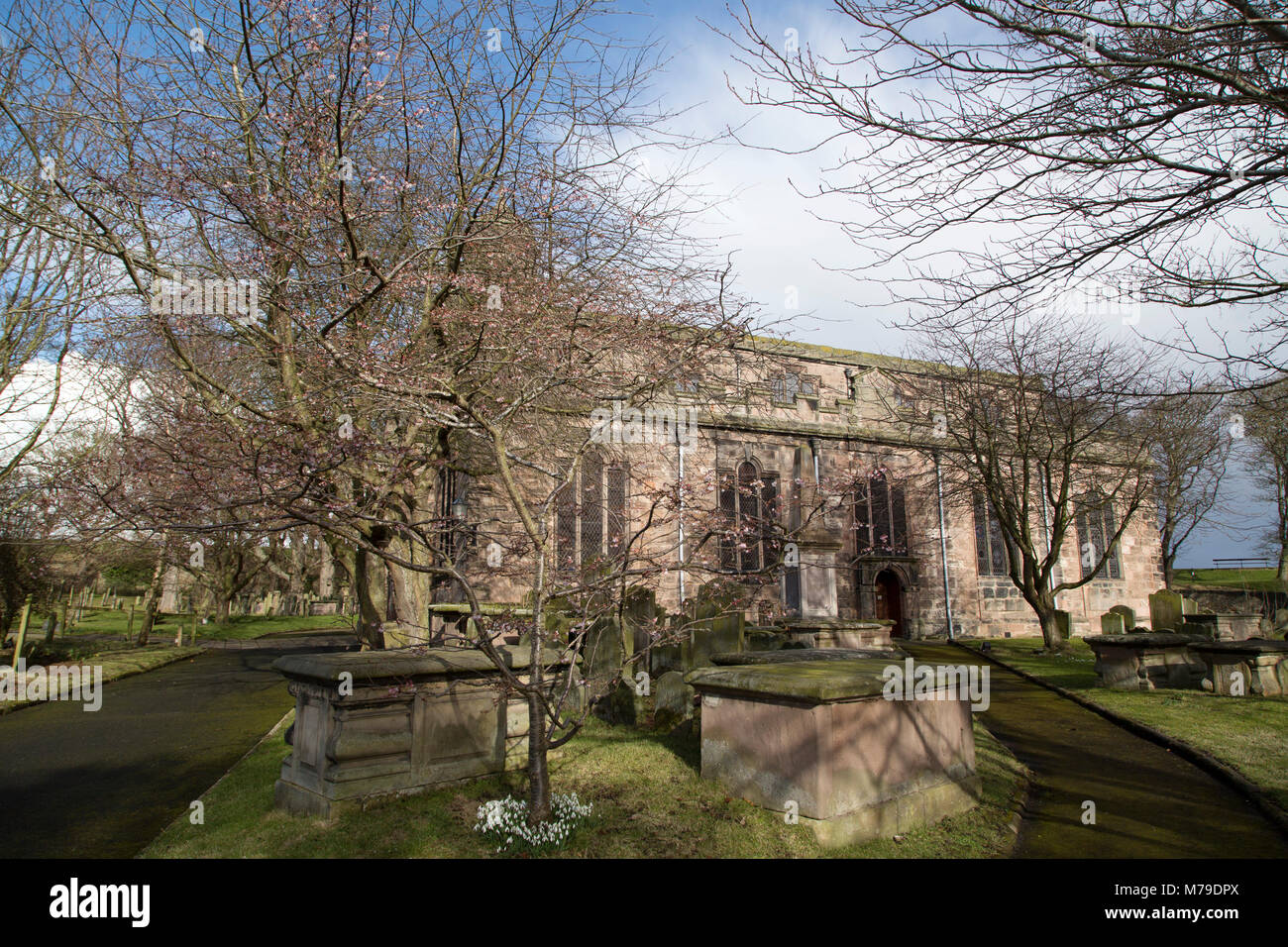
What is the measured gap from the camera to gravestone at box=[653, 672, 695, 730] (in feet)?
27.1

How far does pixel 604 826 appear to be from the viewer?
5043 millimetres

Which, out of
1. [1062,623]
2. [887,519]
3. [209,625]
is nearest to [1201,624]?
[1062,623]

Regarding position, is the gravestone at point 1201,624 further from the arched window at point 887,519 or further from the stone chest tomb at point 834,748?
the stone chest tomb at point 834,748

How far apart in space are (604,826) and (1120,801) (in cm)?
432

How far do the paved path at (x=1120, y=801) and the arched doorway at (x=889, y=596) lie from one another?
1465cm

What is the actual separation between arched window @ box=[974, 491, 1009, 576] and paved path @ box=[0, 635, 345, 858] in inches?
815

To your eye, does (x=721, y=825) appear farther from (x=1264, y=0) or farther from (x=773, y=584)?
(x=773, y=584)

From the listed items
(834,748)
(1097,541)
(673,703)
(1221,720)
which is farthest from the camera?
(1097,541)

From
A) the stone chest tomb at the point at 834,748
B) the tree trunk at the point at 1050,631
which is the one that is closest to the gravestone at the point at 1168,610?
the tree trunk at the point at 1050,631

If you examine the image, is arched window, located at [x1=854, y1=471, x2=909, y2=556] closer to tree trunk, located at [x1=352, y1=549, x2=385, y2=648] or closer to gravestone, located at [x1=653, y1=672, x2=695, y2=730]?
gravestone, located at [x1=653, y1=672, x2=695, y2=730]

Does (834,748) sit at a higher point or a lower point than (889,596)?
higher

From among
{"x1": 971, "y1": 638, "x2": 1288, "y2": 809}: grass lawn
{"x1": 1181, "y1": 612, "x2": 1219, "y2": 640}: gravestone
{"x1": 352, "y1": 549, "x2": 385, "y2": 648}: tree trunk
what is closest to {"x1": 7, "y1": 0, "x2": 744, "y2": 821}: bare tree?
{"x1": 352, "y1": 549, "x2": 385, "y2": 648}: tree trunk

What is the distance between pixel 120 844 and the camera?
17.9ft

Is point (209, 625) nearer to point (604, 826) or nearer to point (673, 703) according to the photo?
point (673, 703)
